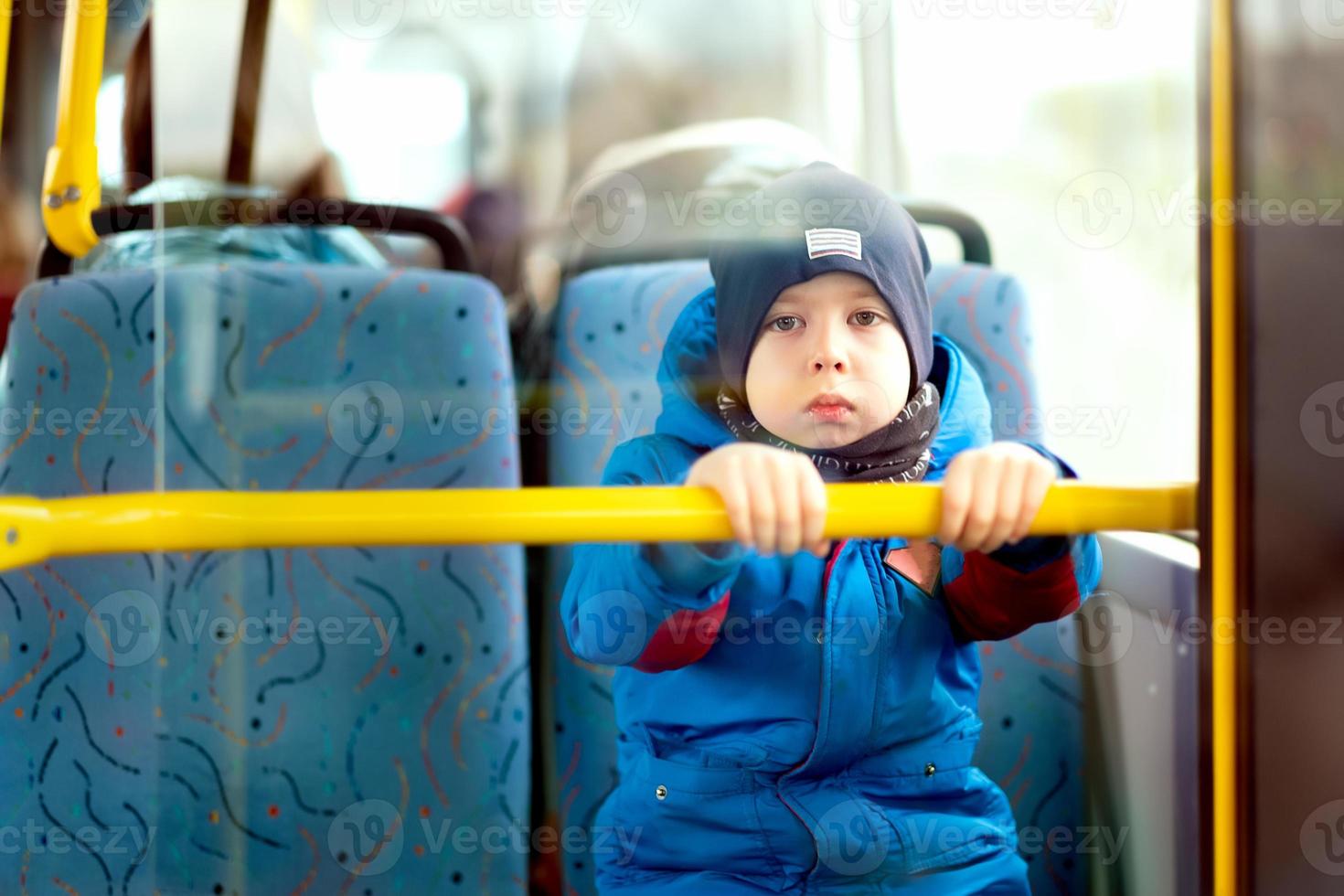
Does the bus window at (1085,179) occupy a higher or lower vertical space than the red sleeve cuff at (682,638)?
higher

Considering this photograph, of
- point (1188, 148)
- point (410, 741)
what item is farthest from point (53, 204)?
point (1188, 148)

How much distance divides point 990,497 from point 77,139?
88 cm

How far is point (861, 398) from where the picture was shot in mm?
755

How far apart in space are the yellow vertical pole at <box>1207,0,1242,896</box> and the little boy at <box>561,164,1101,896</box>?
101 millimetres

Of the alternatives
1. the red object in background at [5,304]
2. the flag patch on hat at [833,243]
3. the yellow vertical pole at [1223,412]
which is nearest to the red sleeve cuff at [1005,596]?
the yellow vertical pole at [1223,412]

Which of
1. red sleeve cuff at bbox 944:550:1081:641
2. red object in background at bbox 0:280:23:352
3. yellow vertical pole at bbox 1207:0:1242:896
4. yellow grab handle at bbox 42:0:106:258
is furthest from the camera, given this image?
red object in background at bbox 0:280:23:352

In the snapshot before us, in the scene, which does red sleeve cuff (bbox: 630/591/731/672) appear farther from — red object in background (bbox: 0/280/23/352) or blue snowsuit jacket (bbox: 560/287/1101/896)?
red object in background (bbox: 0/280/23/352)

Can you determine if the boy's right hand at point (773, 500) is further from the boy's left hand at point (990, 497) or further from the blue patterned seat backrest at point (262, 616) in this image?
the blue patterned seat backrest at point (262, 616)

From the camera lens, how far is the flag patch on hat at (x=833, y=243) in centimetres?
Result: 74

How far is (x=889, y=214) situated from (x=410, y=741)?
2.47ft

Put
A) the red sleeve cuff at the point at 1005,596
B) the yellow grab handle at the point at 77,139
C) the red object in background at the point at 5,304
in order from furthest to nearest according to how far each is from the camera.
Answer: the red object in background at the point at 5,304 → the yellow grab handle at the point at 77,139 → the red sleeve cuff at the point at 1005,596

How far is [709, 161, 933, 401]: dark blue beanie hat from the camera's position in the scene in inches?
29.2

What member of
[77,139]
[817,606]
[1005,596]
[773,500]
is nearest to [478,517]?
[773,500]

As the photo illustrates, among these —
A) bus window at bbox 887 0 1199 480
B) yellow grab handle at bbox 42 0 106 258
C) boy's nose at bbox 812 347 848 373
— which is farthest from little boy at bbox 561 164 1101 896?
yellow grab handle at bbox 42 0 106 258
